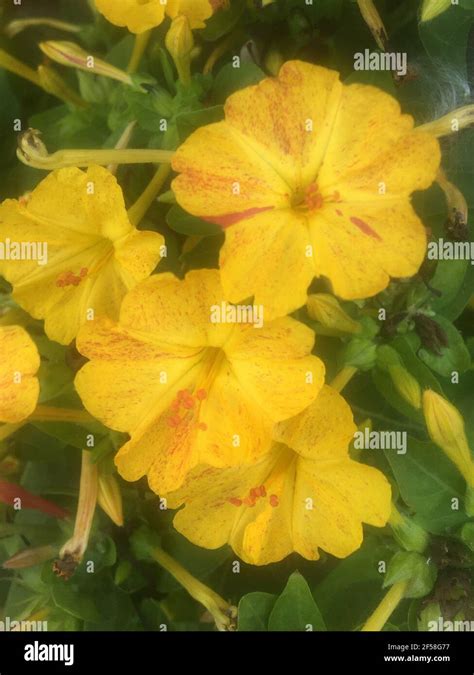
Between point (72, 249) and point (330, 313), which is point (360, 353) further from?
point (72, 249)

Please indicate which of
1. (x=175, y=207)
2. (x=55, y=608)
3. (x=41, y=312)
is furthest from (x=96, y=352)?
A: (x=55, y=608)

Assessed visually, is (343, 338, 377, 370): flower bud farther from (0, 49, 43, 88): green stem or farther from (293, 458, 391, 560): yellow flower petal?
(0, 49, 43, 88): green stem

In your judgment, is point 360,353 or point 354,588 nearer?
point 360,353

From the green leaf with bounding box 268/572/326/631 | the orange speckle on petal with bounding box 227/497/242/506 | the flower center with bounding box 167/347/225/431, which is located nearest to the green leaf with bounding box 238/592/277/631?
the green leaf with bounding box 268/572/326/631

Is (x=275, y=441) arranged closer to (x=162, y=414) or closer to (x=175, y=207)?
(x=162, y=414)

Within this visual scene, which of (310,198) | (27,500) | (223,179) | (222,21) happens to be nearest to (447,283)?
(310,198)
